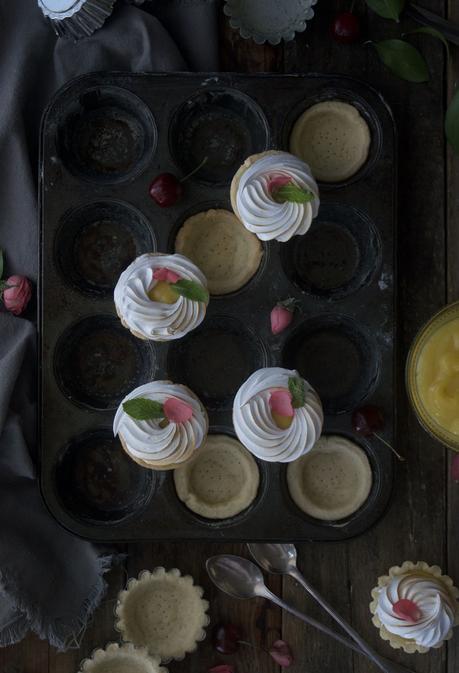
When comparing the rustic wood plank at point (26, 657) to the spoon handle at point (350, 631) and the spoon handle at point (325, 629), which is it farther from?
the spoon handle at point (350, 631)

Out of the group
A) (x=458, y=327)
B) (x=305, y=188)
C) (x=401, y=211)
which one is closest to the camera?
(x=305, y=188)

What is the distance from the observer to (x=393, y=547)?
9.32 ft

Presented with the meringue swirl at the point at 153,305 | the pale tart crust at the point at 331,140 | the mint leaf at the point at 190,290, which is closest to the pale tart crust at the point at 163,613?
the meringue swirl at the point at 153,305

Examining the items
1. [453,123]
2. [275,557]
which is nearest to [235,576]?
[275,557]

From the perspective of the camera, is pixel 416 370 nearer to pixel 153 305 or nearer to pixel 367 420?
pixel 367 420

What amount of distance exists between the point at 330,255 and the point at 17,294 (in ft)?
3.39

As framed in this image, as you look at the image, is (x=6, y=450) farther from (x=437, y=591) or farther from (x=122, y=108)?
(x=437, y=591)

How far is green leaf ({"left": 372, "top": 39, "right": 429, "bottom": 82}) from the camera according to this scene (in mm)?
2666

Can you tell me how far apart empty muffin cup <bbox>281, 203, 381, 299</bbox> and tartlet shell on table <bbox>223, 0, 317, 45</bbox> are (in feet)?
2.01

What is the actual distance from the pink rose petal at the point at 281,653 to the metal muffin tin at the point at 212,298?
46 centimetres

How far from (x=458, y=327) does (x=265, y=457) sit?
0.74 m

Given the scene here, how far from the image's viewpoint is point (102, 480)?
2752 mm

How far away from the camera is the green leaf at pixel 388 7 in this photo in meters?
2.62

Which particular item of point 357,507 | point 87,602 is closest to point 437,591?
point 357,507
